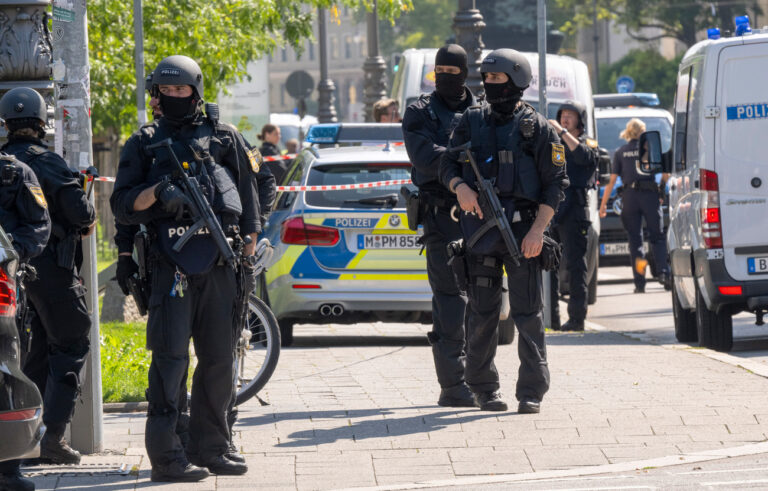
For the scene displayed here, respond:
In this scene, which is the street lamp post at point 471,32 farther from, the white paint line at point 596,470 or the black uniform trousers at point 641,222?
the white paint line at point 596,470

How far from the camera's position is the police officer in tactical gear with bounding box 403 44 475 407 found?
26.9 feet

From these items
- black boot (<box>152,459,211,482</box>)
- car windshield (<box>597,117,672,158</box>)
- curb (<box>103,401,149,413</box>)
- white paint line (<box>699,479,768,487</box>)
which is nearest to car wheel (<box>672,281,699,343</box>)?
curb (<box>103,401,149,413</box>)

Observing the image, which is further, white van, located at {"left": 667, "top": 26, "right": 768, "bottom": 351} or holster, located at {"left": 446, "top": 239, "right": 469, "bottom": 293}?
white van, located at {"left": 667, "top": 26, "right": 768, "bottom": 351}

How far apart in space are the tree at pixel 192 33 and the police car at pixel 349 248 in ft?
25.3

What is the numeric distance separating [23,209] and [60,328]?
0.82 meters

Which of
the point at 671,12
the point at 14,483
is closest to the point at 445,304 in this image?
the point at 14,483

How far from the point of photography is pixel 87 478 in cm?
655

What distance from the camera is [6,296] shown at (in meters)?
5.46

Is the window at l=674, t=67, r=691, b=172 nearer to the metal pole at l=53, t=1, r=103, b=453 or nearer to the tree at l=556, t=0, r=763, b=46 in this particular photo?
the metal pole at l=53, t=1, r=103, b=453

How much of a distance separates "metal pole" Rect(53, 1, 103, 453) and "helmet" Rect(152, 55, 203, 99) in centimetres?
82

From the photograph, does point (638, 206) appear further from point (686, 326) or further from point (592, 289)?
point (686, 326)

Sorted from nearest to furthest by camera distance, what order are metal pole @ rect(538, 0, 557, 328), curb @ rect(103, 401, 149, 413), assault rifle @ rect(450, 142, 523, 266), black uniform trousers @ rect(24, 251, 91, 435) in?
black uniform trousers @ rect(24, 251, 91, 435) → assault rifle @ rect(450, 142, 523, 266) → curb @ rect(103, 401, 149, 413) → metal pole @ rect(538, 0, 557, 328)

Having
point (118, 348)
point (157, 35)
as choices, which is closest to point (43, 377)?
point (118, 348)

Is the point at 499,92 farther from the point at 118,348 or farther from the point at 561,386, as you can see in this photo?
the point at 118,348
